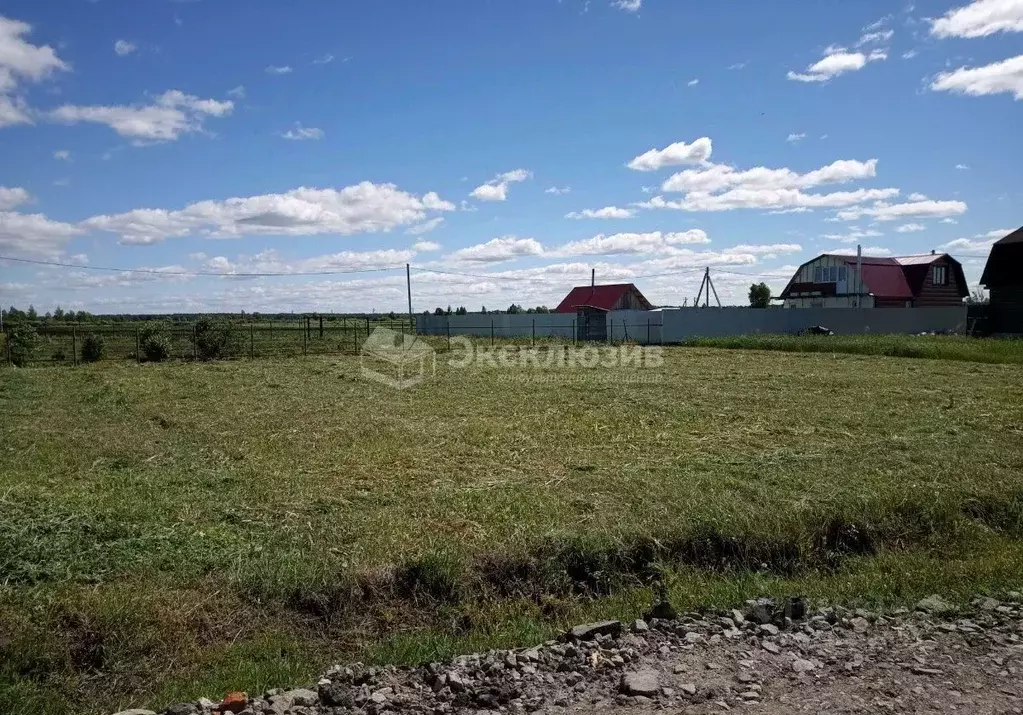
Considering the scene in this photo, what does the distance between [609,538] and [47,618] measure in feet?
12.2

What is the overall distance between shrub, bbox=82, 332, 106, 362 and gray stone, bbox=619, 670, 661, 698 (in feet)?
83.8

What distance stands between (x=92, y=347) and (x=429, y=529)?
2307 cm

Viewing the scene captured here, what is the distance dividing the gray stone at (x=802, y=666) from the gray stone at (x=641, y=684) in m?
0.72

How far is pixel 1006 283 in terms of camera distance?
3481cm

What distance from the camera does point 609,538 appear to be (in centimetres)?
543

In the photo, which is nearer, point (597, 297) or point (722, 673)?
point (722, 673)

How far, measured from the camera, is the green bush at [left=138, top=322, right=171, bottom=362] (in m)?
24.4

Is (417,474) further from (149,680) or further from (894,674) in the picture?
(894,674)

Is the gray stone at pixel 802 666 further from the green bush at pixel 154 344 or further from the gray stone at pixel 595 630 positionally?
the green bush at pixel 154 344

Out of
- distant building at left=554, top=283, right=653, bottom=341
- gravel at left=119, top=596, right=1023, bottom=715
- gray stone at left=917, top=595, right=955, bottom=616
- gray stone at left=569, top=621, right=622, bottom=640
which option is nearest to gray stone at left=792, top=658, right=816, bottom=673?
gravel at left=119, top=596, right=1023, bottom=715

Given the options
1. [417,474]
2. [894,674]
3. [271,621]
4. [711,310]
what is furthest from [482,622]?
[711,310]

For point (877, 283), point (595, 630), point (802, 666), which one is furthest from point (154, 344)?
point (877, 283)

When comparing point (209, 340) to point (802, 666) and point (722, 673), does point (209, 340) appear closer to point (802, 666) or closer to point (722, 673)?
point (722, 673)

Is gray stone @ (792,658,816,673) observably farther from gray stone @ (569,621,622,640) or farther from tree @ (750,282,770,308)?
tree @ (750,282,770,308)
